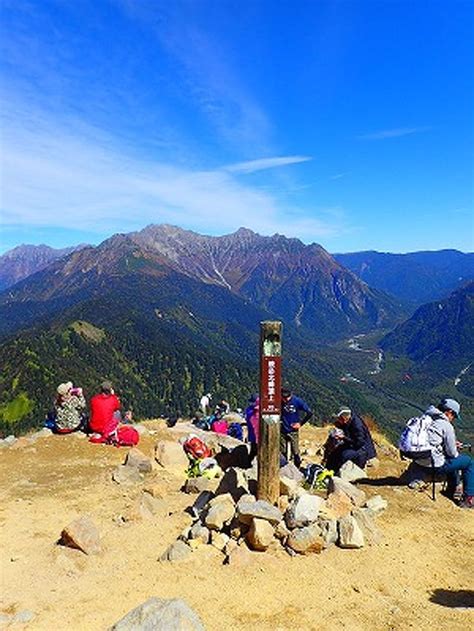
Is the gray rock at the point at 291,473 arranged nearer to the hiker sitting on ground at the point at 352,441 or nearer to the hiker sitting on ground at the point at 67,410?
the hiker sitting on ground at the point at 352,441

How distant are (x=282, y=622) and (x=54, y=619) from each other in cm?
339

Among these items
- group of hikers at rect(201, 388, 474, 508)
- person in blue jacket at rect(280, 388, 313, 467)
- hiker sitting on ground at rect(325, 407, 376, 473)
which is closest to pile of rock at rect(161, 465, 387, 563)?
group of hikers at rect(201, 388, 474, 508)

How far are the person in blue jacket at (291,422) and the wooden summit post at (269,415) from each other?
451 cm

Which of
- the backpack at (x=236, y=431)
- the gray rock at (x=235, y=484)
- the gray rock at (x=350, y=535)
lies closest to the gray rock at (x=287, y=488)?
the gray rock at (x=235, y=484)

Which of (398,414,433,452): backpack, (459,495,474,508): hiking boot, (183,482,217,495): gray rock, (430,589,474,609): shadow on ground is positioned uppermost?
(398,414,433,452): backpack

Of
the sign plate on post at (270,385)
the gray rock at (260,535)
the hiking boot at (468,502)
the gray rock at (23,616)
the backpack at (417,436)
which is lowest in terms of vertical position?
the gray rock at (23,616)

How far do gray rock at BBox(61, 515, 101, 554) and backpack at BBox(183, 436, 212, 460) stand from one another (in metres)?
6.07

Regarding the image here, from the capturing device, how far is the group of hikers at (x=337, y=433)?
13328 mm

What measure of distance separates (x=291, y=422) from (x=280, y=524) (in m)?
5.66

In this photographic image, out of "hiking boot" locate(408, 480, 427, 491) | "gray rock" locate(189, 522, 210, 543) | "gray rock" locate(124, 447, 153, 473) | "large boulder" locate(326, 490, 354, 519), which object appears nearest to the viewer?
"gray rock" locate(189, 522, 210, 543)

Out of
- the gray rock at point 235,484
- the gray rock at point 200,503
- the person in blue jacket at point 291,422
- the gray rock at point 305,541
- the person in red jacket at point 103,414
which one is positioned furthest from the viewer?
the person in red jacket at point 103,414

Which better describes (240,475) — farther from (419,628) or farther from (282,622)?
(419,628)

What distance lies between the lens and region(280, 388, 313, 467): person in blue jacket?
16.0 metres

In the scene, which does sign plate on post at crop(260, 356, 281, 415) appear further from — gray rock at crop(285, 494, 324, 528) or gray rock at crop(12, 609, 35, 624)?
gray rock at crop(12, 609, 35, 624)
